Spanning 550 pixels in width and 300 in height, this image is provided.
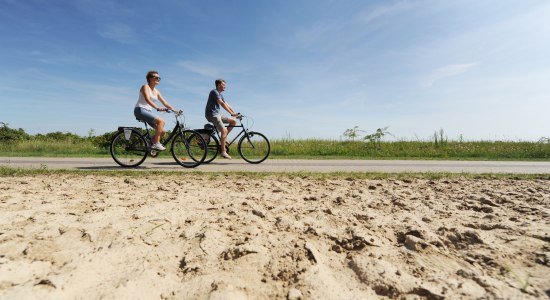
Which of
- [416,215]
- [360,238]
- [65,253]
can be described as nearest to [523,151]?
[416,215]

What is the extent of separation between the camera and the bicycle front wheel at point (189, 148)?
8547 mm

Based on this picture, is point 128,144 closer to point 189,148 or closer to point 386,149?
point 189,148

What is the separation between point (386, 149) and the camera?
647 inches

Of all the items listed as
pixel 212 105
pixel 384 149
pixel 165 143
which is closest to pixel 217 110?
pixel 212 105

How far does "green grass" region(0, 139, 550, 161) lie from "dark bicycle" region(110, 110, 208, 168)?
591 cm

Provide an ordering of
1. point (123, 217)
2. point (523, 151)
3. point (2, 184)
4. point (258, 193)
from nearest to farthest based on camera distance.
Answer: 1. point (123, 217)
2. point (258, 193)
3. point (2, 184)
4. point (523, 151)

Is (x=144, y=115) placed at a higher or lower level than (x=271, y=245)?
higher

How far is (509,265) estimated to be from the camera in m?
2.47

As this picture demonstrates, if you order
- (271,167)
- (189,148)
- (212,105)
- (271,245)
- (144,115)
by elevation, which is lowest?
(271,245)

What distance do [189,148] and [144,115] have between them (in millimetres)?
1477

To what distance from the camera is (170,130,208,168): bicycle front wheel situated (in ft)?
28.0

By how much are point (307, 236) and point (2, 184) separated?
5084mm

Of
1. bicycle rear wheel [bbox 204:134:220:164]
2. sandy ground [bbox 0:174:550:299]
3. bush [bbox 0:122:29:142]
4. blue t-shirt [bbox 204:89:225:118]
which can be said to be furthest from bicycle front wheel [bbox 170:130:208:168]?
bush [bbox 0:122:29:142]

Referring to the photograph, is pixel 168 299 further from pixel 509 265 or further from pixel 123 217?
pixel 509 265
